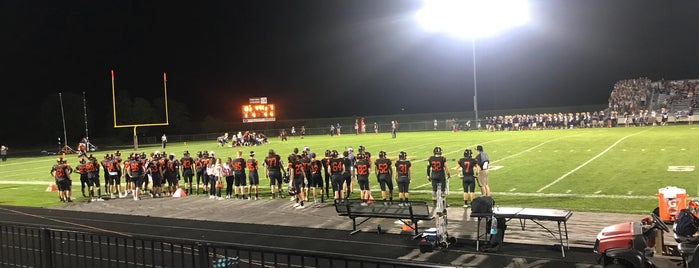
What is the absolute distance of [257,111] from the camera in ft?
189

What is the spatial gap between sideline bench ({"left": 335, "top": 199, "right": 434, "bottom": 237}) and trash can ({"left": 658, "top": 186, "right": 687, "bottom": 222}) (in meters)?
4.41

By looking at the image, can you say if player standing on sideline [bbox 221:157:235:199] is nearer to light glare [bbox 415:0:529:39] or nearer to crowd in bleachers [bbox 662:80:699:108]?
light glare [bbox 415:0:529:39]

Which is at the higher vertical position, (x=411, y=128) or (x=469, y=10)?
(x=469, y=10)

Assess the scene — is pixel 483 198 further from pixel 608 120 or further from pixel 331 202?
pixel 608 120

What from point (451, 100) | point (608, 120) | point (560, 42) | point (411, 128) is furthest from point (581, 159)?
point (451, 100)

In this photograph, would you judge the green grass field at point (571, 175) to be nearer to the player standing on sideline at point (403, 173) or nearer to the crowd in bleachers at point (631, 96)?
the player standing on sideline at point (403, 173)

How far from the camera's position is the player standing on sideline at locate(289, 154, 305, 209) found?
15.3m

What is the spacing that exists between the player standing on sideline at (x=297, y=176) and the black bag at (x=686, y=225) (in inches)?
399

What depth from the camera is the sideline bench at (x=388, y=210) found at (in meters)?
10.4

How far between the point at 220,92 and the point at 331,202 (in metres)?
65.0

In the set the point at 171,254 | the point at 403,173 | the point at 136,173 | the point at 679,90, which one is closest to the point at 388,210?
the point at 403,173

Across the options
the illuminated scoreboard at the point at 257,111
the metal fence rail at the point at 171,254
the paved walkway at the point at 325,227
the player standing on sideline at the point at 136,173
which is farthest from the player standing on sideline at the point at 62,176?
the illuminated scoreboard at the point at 257,111

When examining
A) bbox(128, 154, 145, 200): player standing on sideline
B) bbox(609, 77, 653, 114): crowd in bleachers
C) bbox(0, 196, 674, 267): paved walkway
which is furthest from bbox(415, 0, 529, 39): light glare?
bbox(0, 196, 674, 267): paved walkway

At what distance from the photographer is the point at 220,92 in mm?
77875
